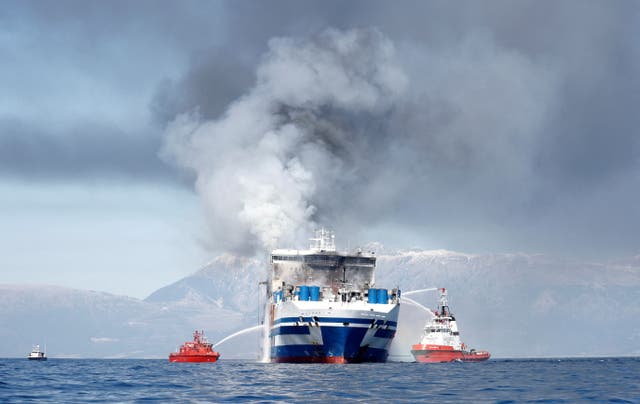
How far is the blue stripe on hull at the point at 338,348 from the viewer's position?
123 meters

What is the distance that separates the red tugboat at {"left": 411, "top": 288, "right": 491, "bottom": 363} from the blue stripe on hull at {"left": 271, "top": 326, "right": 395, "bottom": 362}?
190ft

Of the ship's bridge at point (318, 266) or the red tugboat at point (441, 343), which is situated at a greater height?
the ship's bridge at point (318, 266)

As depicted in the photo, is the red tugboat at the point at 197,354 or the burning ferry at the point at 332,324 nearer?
the burning ferry at the point at 332,324

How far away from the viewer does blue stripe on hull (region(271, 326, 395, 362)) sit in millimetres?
122750

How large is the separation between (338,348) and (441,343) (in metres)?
72.5

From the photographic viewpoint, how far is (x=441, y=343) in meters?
190

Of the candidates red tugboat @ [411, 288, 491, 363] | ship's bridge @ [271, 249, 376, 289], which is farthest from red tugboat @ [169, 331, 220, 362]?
red tugboat @ [411, 288, 491, 363]

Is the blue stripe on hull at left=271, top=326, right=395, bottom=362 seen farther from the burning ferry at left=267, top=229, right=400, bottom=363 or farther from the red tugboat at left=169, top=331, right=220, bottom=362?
the red tugboat at left=169, top=331, right=220, bottom=362

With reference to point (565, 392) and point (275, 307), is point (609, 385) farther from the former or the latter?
point (275, 307)

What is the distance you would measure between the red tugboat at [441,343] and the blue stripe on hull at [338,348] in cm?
5798

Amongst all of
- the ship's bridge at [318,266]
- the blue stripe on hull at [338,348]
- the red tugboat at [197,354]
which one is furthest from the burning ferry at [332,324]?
the red tugboat at [197,354]

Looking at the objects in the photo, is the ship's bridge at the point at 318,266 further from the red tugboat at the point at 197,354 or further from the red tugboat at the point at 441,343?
the red tugboat at the point at 441,343

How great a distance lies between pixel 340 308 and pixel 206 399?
61.7m

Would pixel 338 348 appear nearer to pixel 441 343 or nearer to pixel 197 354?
pixel 197 354
